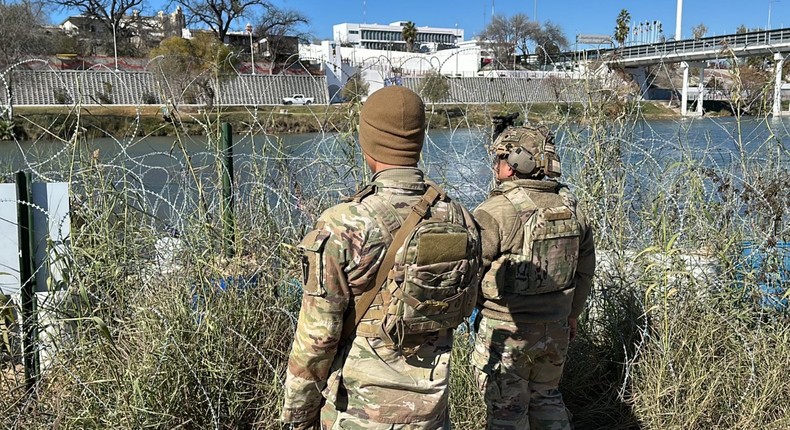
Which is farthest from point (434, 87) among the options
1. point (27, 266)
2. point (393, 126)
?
point (393, 126)

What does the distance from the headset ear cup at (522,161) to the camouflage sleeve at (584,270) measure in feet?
1.07

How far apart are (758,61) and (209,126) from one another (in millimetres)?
3714

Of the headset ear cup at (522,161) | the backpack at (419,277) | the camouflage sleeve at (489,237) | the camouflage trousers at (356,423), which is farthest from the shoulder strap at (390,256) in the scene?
the headset ear cup at (522,161)

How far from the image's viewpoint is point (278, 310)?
2.89 meters

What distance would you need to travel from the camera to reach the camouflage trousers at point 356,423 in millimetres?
1802

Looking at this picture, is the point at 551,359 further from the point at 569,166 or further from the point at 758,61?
the point at 758,61

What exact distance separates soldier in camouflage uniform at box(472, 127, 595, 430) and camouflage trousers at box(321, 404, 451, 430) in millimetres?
562

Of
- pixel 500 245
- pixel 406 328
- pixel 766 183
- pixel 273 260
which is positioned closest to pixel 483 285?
pixel 500 245

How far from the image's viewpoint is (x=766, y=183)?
382 centimetres

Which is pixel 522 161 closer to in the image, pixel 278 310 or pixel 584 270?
pixel 584 270

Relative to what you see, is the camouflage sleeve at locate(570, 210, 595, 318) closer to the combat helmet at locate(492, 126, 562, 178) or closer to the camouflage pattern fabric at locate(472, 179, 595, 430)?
the camouflage pattern fabric at locate(472, 179, 595, 430)

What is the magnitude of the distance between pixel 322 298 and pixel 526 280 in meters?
0.92

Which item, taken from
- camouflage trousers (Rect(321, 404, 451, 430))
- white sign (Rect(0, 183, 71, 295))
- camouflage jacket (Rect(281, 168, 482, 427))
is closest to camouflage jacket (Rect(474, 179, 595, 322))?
camouflage jacket (Rect(281, 168, 482, 427))

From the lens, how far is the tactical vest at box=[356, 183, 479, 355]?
1.66 m
